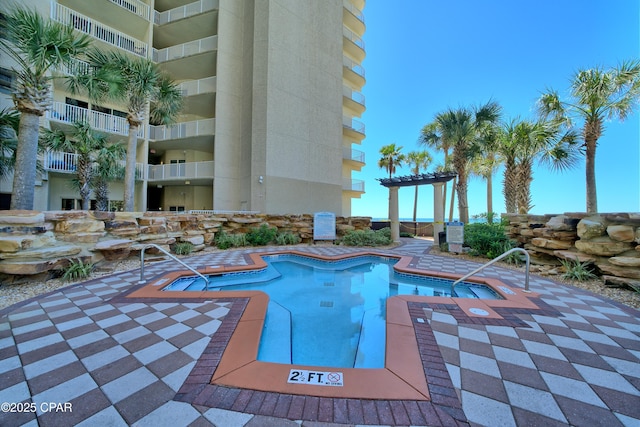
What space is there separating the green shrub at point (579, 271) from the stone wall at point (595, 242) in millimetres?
108

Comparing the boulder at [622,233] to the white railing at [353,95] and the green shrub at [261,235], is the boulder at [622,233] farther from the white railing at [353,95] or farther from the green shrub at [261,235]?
the white railing at [353,95]

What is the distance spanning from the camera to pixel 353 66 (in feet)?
55.9

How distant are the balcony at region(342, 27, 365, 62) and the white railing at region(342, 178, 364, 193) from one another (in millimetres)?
9464

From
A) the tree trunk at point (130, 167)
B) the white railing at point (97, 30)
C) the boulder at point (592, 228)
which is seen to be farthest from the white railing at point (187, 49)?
the boulder at point (592, 228)

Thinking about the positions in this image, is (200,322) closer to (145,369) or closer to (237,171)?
(145,369)

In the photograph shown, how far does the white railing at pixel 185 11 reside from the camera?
40.7 feet

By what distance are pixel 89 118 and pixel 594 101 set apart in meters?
20.4

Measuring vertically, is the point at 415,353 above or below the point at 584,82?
below

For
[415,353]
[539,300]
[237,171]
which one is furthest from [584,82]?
[237,171]

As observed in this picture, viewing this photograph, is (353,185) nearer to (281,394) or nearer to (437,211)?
(437,211)

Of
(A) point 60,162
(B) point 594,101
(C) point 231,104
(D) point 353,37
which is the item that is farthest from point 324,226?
(D) point 353,37

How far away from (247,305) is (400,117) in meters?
24.7

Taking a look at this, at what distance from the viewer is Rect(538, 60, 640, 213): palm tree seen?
25.3 feet

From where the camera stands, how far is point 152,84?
8.01 meters
